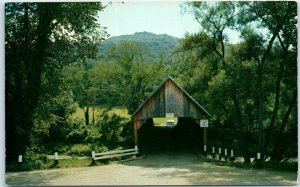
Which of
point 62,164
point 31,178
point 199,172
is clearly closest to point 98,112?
point 62,164

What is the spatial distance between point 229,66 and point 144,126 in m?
2.45

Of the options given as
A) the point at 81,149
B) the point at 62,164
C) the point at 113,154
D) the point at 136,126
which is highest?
the point at 136,126

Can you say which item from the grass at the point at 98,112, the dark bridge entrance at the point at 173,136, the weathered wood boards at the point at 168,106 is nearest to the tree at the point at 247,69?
the weathered wood boards at the point at 168,106

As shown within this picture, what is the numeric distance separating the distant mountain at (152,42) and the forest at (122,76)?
56mm

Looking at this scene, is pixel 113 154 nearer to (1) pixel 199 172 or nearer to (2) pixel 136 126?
(2) pixel 136 126

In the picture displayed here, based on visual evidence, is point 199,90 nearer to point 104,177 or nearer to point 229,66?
point 229,66

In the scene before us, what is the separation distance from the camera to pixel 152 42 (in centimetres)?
1296

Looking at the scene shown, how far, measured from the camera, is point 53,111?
13477 millimetres

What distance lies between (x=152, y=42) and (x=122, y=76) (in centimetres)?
124

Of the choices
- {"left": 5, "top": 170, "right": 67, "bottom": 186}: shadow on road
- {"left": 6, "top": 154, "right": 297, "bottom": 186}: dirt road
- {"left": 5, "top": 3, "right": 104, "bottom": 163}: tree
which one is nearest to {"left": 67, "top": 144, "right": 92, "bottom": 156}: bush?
{"left": 6, "top": 154, "right": 297, "bottom": 186}: dirt road

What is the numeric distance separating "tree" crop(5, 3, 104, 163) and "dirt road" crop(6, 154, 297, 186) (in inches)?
34.2

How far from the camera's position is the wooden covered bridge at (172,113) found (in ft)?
44.5

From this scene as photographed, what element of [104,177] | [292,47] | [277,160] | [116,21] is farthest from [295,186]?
[116,21]

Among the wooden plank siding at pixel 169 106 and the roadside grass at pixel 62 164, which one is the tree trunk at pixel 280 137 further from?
the roadside grass at pixel 62 164
